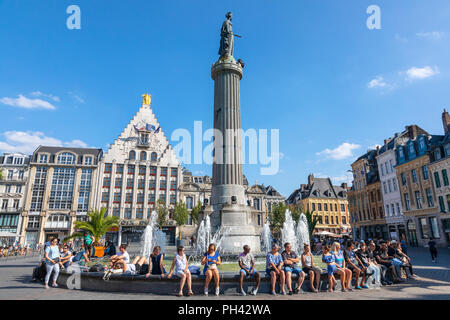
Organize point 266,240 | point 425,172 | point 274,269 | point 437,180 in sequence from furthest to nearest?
point 425,172 < point 437,180 < point 266,240 < point 274,269

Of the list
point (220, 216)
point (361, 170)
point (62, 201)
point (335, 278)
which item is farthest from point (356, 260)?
point (62, 201)

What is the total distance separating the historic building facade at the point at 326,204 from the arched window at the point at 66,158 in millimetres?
48282

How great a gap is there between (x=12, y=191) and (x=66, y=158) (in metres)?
9.88

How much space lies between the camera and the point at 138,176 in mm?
49438

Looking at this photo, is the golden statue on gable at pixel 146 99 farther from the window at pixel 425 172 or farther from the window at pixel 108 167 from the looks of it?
the window at pixel 425 172

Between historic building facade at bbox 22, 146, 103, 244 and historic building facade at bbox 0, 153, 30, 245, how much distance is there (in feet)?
4.11

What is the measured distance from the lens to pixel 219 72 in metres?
17.4

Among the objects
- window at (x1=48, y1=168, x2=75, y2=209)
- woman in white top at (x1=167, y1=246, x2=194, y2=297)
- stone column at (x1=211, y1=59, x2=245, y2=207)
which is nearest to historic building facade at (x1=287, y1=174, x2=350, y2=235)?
stone column at (x1=211, y1=59, x2=245, y2=207)

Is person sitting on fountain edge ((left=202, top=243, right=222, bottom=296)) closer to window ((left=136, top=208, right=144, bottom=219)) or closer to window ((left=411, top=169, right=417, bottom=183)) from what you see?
window ((left=411, top=169, right=417, bottom=183))

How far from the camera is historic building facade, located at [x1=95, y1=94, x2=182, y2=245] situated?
155ft

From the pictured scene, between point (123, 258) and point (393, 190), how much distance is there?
133 feet

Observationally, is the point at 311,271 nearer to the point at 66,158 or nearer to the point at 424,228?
the point at 424,228

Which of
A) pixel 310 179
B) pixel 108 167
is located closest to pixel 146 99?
pixel 108 167
